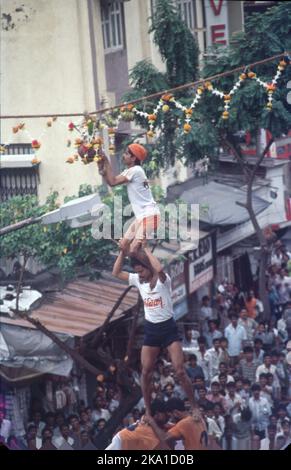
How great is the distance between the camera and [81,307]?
805 centimetres

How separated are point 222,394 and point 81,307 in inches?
44.0

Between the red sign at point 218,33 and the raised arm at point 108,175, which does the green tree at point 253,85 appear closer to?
the red sign at point 218,33

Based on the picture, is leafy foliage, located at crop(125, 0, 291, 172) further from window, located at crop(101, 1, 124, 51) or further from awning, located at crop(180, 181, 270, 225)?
awning, located at crop(180, 181, 270, 225)

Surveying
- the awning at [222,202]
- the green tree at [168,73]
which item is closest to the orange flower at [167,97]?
the green tree at [168,73]

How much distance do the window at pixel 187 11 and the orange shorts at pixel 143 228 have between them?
217 centimetres

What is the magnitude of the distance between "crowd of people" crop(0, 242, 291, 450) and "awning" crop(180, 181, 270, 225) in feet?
2.38

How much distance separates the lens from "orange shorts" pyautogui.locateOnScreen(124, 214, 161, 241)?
6.59 m

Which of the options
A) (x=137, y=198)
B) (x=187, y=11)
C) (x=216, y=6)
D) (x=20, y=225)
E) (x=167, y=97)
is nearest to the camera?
(x=137, y=198)

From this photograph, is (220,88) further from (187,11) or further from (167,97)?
(187,11)

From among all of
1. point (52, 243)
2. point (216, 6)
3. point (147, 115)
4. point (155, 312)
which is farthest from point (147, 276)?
point (216, 6)

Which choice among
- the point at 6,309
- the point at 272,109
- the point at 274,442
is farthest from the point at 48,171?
the point at 274,442

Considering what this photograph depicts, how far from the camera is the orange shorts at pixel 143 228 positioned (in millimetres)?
6590

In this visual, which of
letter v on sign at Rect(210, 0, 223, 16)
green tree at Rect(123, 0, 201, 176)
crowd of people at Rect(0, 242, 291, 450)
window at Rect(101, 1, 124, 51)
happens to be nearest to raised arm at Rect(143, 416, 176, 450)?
crowd of people at Rect(0, 242, 291, 450)
